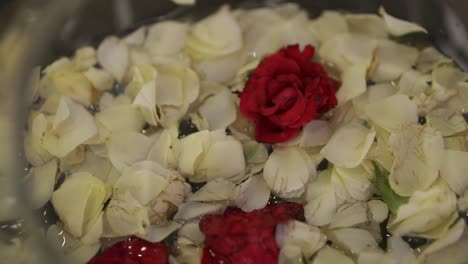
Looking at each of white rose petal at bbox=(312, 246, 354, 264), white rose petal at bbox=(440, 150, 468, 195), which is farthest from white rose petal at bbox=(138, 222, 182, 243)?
white rose petal at bbox=(440, 150, 468, 195)

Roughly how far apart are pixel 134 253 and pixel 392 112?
0.23 meters

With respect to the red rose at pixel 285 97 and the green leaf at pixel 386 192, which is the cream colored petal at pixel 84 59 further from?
the green leaf at pixel 386 192

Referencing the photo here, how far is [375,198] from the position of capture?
1.62 feet

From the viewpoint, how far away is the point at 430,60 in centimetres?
59

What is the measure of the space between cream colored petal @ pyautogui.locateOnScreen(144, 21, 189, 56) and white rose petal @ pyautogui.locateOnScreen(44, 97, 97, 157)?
106 millimetres

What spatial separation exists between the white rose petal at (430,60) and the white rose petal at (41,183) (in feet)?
1.10

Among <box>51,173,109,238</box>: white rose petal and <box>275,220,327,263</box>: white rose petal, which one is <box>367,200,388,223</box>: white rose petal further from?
<box>51,173,109,238</box>: white rose petal

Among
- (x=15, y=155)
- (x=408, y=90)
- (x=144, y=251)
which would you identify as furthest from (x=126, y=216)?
(x=408, y=90)

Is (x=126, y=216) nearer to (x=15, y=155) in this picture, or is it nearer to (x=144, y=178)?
(x=144, y=178)

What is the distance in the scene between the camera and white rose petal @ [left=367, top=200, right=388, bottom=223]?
48 cm

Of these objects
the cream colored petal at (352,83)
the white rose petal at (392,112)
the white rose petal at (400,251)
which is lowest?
the white rose petal at (400,251)

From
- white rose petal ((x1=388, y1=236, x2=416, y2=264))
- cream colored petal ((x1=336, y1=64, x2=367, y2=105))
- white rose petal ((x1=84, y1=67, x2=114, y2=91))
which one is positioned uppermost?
white rose petal ((x1=84, y1=67, x2=114, y2=91))

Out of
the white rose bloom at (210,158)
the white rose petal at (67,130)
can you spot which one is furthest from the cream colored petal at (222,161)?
the white rose petal at (67,130)

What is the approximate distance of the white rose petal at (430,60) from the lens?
0.58 m
